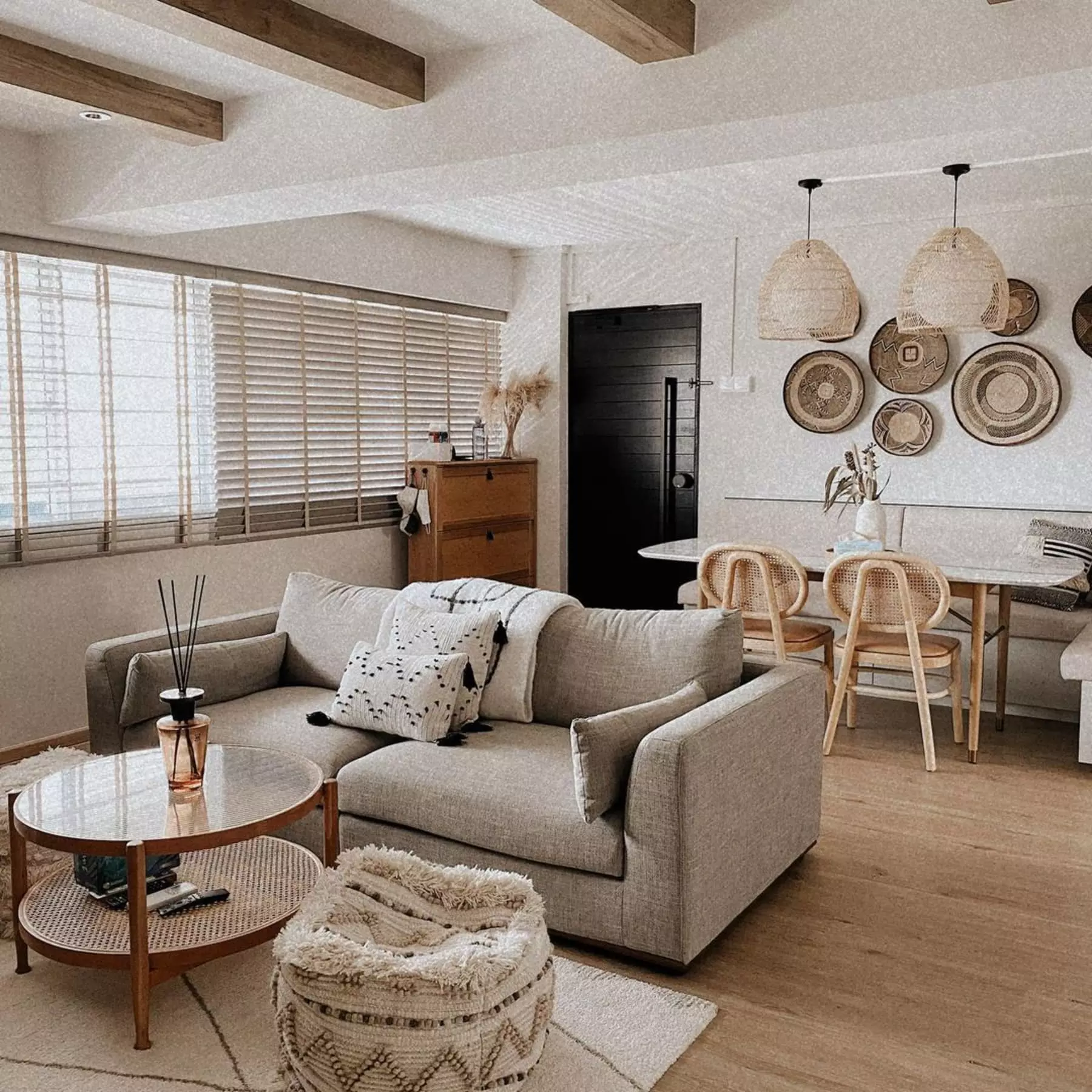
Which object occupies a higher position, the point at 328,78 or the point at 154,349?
the point at 328,78

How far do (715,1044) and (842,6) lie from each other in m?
2.42

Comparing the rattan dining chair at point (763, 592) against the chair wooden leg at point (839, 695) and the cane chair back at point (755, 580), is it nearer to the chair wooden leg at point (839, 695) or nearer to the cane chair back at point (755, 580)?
the cane chair back at point (755, 580)

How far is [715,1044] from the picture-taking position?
94.9 inches

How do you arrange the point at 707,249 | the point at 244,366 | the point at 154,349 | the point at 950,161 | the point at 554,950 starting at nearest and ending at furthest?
the point at 554,950 → the point at 950,161 → the point at 154,349 → the point at 244,366 → the point at 707,249

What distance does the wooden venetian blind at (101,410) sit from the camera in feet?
14.6

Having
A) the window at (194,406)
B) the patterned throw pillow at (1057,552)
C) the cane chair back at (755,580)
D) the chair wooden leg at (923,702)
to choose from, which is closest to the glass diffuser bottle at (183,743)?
the window at (194,406)

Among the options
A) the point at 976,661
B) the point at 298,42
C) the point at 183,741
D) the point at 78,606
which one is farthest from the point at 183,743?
the point at 976,661

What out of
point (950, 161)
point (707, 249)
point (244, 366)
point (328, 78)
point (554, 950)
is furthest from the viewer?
point (707, 249)

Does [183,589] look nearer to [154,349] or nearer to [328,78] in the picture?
[154,349]

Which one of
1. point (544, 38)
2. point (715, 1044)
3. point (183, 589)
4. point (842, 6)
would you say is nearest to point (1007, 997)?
point (715, 1044)

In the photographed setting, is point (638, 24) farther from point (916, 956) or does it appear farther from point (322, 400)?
point (322, 400)

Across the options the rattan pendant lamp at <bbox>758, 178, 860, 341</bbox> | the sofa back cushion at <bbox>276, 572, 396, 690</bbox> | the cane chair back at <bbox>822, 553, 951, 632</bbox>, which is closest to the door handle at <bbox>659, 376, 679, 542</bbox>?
the rattan pendant lamp at <bbox>758, 178, 860, 341</bbox>

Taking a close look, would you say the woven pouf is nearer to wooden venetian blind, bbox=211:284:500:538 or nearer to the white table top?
the white table top

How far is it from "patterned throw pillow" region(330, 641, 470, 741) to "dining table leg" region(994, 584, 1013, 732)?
2.57 m
